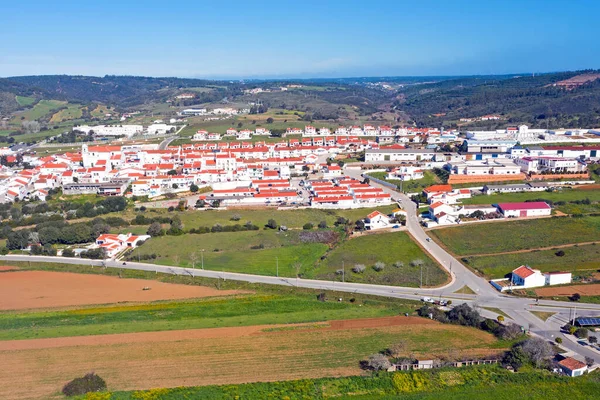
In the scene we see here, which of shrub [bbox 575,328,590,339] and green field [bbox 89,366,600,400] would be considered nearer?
green field [bbox 89,366,600,400]

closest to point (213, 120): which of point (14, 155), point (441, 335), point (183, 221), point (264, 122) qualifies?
point (264, 122)

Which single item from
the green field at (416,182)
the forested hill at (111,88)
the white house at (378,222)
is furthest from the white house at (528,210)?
the forested hill at (111,88)

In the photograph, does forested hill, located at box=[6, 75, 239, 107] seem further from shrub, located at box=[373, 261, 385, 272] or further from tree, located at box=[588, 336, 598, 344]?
tree, located at box=[588, 336, 598, 344]

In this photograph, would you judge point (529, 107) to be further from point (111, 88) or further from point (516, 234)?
point (111, 88)

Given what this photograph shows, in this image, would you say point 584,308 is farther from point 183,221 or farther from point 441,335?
point 183,221

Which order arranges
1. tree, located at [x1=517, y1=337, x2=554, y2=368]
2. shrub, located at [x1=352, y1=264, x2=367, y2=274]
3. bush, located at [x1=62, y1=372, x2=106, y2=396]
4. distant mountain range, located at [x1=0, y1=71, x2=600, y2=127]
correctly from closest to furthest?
bush, located at [x1=62, y1=372, x2=106, y2=396], tree, located at [x1=517, y1=337, x2=554, y2=368], shrub, located at [x1=352, y1=264, x2=367, y2=274], distant mountain range, located at [x1=0, y1=71, x2=600, y2=127]

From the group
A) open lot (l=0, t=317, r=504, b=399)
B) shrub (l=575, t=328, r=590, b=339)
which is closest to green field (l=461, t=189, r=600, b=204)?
shrub (l=575, t=328, r=590, b=339)
